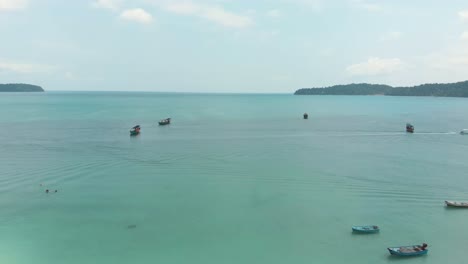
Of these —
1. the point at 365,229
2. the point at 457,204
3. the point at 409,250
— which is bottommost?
the point at 409,250

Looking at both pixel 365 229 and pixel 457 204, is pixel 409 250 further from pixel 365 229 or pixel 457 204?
pixel 457 204

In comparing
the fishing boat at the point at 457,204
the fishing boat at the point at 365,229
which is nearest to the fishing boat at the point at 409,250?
the fishing boat at the point at 365,229

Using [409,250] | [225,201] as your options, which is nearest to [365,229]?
[409,250]

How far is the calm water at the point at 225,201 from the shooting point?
20.8 m

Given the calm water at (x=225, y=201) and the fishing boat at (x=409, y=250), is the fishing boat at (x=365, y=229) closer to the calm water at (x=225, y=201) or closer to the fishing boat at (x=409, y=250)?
the calm water at (x=225, y=201)

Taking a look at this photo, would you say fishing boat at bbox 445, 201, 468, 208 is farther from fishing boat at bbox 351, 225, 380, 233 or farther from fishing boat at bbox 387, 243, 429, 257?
fishing boat at bbox 387, 243, 429, 257

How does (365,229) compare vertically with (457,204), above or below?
below

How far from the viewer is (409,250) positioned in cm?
2008

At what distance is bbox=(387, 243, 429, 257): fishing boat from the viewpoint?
1992cm

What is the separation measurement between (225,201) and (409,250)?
40.4 feet

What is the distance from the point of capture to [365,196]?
28734 millimetres

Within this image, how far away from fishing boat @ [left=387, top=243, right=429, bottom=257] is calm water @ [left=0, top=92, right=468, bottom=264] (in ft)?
1.01

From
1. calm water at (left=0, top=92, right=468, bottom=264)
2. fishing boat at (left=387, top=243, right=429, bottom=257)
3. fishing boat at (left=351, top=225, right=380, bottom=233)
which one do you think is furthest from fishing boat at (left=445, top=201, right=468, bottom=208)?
fishing boat at (left=387, top=243, right=429, bottom=257)

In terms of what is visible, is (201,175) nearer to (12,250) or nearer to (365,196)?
(365,196)
